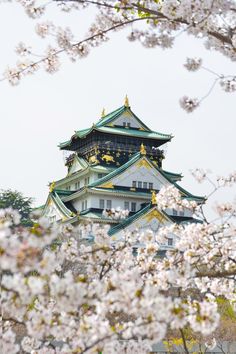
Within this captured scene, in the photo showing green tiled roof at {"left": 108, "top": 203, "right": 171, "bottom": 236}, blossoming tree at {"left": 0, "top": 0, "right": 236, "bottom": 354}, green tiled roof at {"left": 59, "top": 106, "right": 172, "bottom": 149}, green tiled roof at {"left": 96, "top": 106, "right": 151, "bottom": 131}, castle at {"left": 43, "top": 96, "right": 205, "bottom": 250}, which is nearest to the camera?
blossoming tree at {"left": 0, "top": 0, "right": 236, "bottom": 354}

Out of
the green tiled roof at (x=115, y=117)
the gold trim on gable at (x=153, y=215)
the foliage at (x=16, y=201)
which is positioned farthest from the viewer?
the foliage at (x=16, y=201)

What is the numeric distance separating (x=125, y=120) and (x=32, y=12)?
33390mm

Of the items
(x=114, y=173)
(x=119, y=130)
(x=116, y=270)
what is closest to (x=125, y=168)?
(x=114, y=173)

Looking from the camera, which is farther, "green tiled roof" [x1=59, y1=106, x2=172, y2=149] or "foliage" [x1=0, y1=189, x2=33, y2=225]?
"foliage" [x1=0, y1=189, x2=33, y2=225]

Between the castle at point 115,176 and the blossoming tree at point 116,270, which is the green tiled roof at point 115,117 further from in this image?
the blossoming tree at point 116,270

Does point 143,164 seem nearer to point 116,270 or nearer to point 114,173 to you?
point 114,173

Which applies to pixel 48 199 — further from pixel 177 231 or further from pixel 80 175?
pixel 177 231

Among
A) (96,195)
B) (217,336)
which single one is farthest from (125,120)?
(217,336)

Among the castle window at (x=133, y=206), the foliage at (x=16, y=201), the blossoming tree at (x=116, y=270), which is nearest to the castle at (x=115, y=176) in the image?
the castle window at (x=133, y=206)

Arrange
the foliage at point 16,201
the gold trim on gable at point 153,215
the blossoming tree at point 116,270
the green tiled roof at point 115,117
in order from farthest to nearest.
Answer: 1. the foliage at point 16,201
2. the green tiled roof at point 115,117
3. the gold trim on gable at point 153,215
4. the blossoming tree at point 116,270

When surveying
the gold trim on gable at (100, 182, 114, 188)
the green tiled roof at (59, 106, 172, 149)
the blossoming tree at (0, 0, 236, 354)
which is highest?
the green tiled roof at (59, 106, 172, 149)

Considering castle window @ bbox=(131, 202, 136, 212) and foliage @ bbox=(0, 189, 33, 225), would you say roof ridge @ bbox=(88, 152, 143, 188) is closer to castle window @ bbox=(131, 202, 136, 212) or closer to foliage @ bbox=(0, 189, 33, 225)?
castle window @ bbox=(131, 202, 136, 212)

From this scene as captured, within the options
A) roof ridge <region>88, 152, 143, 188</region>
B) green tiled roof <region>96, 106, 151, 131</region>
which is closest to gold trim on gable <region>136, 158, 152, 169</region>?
roof ridge <region>88, 152, 143, 188</region>

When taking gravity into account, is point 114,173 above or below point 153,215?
above
